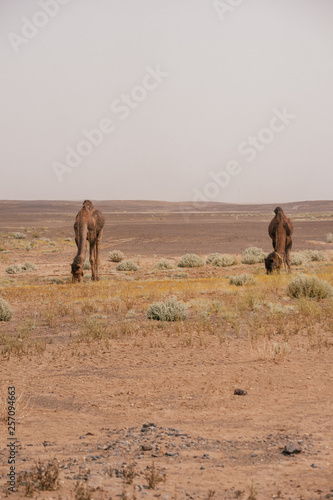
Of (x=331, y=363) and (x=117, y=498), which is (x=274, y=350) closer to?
(x=331, y=363)

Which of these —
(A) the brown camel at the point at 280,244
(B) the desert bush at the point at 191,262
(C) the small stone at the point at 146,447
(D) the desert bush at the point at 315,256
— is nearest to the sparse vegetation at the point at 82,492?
(C) the small stone at the point at 146,447

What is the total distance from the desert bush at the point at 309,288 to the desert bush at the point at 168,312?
4189 mm

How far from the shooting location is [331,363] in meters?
8.41

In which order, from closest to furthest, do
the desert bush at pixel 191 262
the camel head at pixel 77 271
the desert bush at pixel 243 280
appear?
1. the desert bush at pixel 243 280
2. the camel head at pixel 77 271
3. the desert bush at pixel 191 262

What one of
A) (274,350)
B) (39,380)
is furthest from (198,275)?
(39,380)

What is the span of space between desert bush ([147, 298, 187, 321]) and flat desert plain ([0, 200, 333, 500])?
278 millimetres

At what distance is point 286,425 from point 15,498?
320 cm

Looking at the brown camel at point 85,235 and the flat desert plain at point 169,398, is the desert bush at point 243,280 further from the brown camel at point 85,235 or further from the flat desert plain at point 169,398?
the brown camel at point 85,235

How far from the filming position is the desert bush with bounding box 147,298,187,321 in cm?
1170

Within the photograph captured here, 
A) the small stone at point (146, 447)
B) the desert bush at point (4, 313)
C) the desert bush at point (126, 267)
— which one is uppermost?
the desert bush at point (126, 267)

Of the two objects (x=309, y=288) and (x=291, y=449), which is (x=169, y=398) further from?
(x=309, y=288)

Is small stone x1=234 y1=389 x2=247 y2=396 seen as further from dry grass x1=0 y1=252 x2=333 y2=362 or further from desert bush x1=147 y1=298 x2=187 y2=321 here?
desert bush x1=147 y1=298 x2=187 y2=321

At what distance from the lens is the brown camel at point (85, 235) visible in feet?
57.7

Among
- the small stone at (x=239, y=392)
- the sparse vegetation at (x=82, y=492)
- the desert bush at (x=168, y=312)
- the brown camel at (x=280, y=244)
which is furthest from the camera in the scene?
the brown camel at (x=280, y=244)
